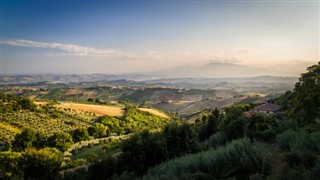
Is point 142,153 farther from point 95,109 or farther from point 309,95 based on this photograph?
point 95,109

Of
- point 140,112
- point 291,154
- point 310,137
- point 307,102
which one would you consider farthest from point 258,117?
point 140,112

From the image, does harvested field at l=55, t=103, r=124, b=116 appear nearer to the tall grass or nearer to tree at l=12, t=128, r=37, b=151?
tree at l=12, t=128, r=37, b=151

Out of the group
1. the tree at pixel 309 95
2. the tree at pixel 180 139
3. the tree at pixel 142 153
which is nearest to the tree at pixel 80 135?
the tree at pixel 180 139

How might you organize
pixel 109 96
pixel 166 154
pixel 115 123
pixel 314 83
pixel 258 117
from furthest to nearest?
1. pixel 109 96
2. pixel 115 123
3. pixel 258 117
4. pixel 166 154
5. pixel 314 83

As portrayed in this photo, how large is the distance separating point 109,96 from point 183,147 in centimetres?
17540

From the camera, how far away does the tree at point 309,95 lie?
10555mm

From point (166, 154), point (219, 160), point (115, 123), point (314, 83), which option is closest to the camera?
point (219, 160)

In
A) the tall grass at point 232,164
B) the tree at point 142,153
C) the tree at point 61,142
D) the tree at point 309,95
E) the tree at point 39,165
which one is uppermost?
the tree at point 309,95

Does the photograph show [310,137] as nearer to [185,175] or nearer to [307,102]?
[307,102]

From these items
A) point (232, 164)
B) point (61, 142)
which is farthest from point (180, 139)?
point (61, 142)

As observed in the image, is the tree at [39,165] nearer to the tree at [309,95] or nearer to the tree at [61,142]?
the tree at [309,95]

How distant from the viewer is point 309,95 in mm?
10586

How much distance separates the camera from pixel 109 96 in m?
191

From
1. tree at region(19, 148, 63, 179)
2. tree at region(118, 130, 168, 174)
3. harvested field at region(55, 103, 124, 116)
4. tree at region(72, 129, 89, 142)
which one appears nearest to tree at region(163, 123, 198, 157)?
tree at region(118, 130, 168, 174)
